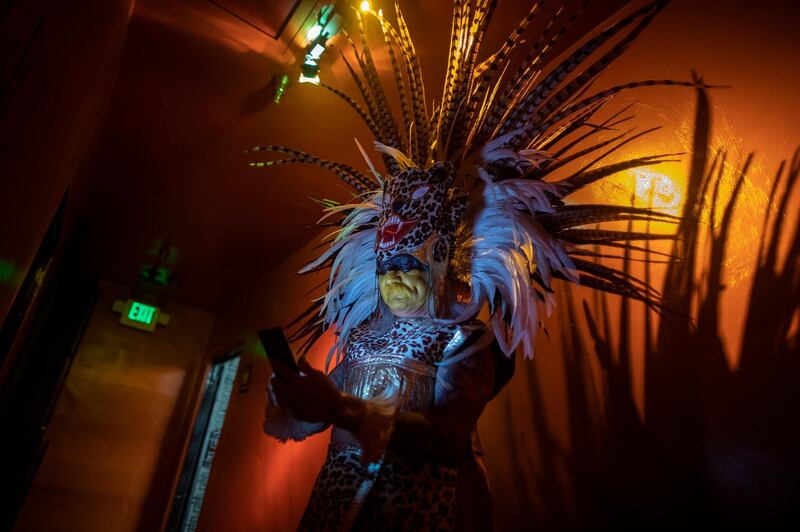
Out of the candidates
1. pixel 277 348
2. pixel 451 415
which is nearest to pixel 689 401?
pixel 451 415

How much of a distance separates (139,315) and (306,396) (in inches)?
216

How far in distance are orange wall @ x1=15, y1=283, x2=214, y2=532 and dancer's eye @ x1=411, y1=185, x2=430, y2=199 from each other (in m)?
4.60

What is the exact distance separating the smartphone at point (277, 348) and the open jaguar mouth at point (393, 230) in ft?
1.53

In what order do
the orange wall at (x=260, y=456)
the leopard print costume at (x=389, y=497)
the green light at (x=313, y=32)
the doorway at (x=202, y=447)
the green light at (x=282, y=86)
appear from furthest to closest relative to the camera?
1. the doorway at (x=202, y=447)
2. the orange wall at (x=260, y=456)
3. the green light at (x=282, y=86)
4. the green light at (x=313, y=32)
5. the leopard print costume at (x=389, y=497)

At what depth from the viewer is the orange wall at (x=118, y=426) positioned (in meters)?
4.82

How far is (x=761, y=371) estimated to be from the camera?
1188 millimetres

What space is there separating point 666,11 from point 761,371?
53.6 inches

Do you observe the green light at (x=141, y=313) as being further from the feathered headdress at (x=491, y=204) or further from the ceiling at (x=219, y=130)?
the feathered headdress at (x=491, y=204)

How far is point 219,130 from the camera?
310 centimetres

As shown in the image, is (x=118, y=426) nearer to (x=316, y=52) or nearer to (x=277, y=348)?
(x=316, y=52)

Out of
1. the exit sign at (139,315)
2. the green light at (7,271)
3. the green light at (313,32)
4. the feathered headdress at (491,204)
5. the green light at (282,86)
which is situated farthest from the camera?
the exit sign at (139,315)

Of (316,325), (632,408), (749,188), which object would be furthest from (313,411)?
(749,188)

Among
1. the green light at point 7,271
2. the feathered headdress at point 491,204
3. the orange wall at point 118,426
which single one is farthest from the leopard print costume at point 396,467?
the orange wall at point 118,426

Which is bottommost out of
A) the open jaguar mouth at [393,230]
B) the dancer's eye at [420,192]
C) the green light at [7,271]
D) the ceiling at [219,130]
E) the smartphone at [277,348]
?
the smartphone at [277,348]
